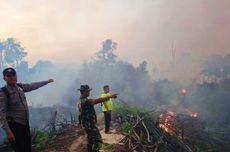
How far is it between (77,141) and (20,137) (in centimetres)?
683

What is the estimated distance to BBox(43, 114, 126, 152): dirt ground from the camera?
35.6 ft

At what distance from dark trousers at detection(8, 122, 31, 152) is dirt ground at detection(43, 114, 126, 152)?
510cm

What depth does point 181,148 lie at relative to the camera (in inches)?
553

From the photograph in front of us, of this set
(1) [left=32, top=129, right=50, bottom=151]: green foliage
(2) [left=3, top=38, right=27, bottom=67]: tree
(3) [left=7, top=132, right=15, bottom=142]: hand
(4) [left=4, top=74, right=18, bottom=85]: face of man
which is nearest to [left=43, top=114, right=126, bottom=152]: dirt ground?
(1) [left=32, top=129, right=50, bottom=151]: green foliage

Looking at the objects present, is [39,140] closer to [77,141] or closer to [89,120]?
[77,141]

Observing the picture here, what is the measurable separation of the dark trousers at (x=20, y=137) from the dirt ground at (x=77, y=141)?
5096 millimetres

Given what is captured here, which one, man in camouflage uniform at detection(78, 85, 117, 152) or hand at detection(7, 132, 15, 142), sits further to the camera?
man in camouflage uniform at detection(78, 85, 117, 152)

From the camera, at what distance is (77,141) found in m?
12.1

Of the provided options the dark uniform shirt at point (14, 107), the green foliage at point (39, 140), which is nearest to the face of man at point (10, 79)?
the dark uniform shirt at point (14, 107)

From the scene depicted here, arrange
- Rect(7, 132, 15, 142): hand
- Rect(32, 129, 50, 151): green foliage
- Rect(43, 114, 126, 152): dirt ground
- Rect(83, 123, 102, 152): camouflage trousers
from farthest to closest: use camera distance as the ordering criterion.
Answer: Rect(32, 129, 50, 151): green foliage < Rect(43, 114, 126, 152): dirt ground < Rect(83, 123, 102, 152): camouflage trousers < Rect(7, 132, 15, 142): hand

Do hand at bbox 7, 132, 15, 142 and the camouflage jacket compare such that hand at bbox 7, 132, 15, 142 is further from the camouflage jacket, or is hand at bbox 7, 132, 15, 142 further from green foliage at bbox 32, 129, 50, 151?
green foliage at bbox 32, 129, 50, 151

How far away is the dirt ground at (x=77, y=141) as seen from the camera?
35.6 feet

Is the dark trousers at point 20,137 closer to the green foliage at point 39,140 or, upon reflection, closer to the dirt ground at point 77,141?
the dirt ground at point 77,141

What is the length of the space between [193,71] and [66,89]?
2084 cm
